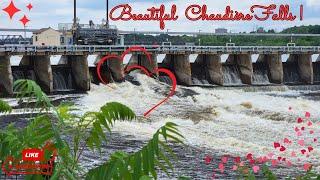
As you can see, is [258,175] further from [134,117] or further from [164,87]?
[164,87]

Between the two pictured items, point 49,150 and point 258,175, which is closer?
point 49,150

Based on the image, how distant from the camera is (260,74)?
5300 cm

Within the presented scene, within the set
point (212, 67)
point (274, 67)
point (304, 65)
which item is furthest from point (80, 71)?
point (304, 65)

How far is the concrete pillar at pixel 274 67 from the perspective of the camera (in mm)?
51312

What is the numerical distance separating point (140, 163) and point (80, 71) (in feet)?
129

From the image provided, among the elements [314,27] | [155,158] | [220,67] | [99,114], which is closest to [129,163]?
[155,158]

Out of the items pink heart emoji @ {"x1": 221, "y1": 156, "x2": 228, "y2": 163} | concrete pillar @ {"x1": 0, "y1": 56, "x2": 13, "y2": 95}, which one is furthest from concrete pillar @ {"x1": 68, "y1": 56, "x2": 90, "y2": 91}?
pink heart emoji @ {"x1": 221, "y1": 156, "x2": 228, "y2": 163}

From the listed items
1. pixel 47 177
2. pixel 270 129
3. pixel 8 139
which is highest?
pixel 8 139

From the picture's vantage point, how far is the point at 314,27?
414 ft

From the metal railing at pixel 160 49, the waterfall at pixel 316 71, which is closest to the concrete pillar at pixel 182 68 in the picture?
the metal railing at pixel 160 49

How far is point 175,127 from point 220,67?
4607cm

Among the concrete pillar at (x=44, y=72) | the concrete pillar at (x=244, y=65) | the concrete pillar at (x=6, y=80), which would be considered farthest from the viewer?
the concrete pillar at (x=244, y=65)

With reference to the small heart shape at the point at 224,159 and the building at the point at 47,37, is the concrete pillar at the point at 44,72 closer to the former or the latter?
the building at the point at 47,37

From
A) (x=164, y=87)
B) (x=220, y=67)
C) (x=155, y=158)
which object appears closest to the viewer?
(x=155, y=158)
